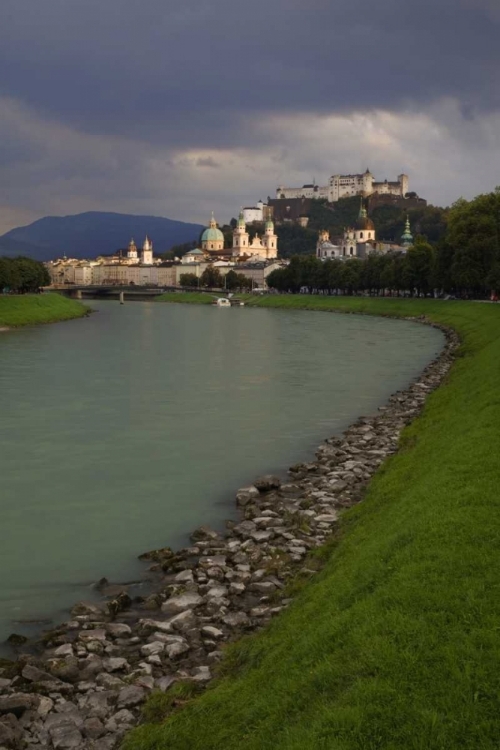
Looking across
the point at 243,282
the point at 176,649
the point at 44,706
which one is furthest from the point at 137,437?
the point at 243,282

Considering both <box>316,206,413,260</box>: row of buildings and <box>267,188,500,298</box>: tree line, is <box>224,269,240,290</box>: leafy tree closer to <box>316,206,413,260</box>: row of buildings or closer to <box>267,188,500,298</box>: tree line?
<box>316,206,413,260</box>: row of buildings

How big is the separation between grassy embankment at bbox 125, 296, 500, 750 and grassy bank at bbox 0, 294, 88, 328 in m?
62.2

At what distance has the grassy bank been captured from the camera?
232ft

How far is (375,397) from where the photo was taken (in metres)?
27.1

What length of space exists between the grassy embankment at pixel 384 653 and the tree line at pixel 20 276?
259 feet

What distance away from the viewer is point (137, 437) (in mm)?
19766

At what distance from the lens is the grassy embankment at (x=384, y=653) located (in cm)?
500

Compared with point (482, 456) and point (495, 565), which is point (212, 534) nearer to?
point (482, 456)

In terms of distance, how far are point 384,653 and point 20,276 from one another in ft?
299

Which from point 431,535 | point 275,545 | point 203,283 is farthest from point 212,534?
point 203,283

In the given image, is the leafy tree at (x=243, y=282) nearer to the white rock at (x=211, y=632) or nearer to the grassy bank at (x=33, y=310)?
the grassy bank at (x=33, y=310)

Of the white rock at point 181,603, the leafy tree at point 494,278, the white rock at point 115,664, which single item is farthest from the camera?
the leafy tree at point 494,278

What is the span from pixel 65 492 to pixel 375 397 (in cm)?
1470

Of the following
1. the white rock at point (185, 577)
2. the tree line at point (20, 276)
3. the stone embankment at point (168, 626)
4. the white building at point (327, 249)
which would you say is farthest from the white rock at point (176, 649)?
the white building at point (327, 249)
